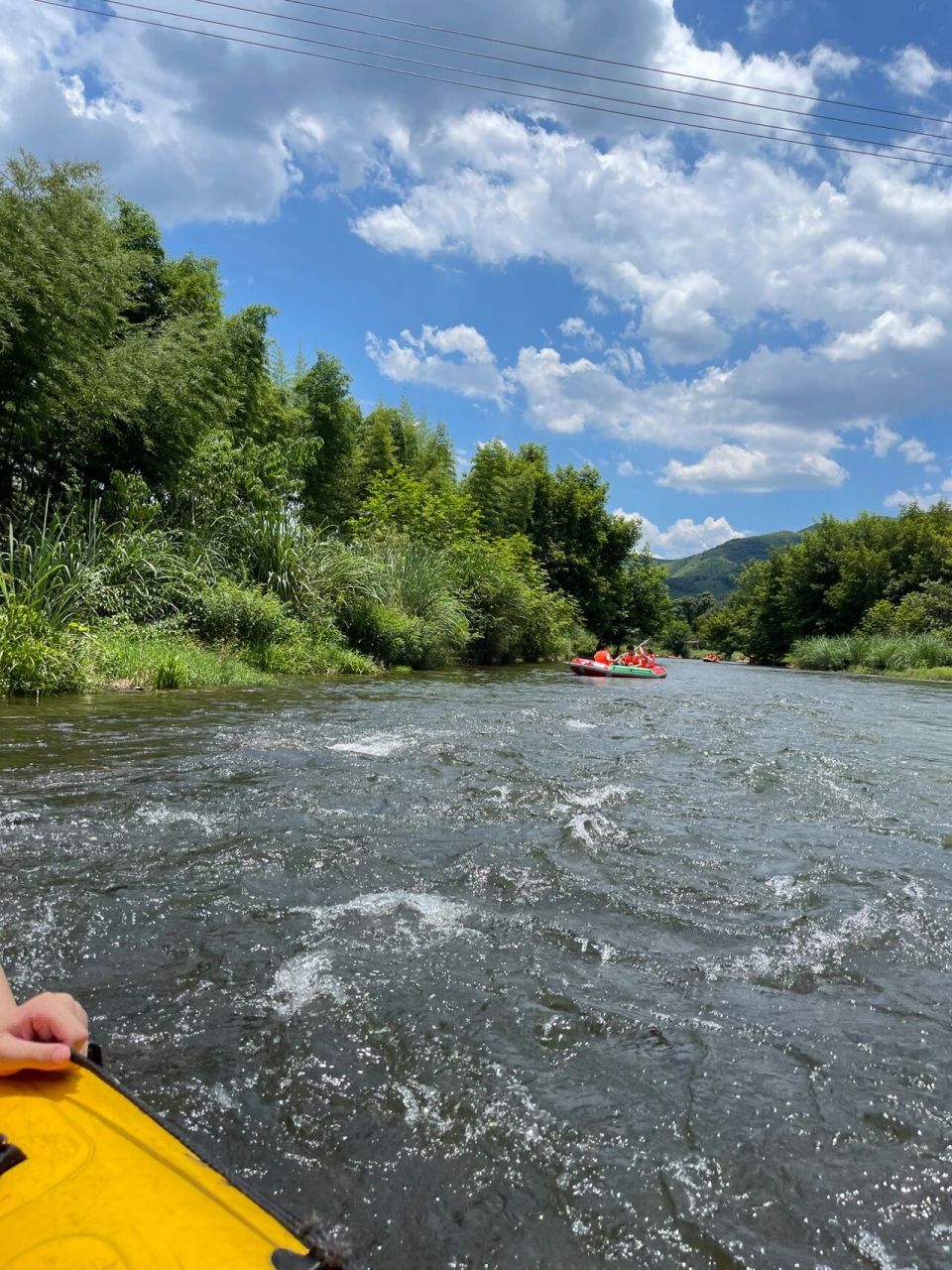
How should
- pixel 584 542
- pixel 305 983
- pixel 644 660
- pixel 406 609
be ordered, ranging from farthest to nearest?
pixel 584 542
pixel 644 660
pixel 406 609
pixel 305 983

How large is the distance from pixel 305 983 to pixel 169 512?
12745mm

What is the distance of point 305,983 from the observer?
2.62 meters

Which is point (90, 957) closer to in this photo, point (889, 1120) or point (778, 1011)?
point (778, 1011)

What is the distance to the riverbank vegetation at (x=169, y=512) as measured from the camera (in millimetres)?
9383

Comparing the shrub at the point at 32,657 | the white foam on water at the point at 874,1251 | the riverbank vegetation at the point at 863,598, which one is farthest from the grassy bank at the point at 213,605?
the riverbank vegetation at the point at 863,598

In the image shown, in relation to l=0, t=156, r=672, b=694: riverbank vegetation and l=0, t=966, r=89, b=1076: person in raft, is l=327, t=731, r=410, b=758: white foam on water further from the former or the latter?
l=0, t=966, r=89, b=1076: person in raft

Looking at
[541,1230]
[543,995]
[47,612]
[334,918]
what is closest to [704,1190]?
[541,1230]

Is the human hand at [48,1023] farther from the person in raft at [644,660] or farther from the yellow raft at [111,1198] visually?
the person in raft at [644,660]

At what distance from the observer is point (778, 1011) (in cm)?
262

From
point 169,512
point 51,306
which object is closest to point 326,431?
point 169,512

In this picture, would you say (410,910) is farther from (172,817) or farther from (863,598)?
(863,598)

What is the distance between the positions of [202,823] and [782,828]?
3541 millimetres

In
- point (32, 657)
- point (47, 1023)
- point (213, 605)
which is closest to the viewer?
point (47, 1023)

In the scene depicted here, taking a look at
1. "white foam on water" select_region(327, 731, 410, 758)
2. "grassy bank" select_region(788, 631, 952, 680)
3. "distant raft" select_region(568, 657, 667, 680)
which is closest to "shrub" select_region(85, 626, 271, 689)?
"white foam on water" select_region(327, 731, 410, 758)
